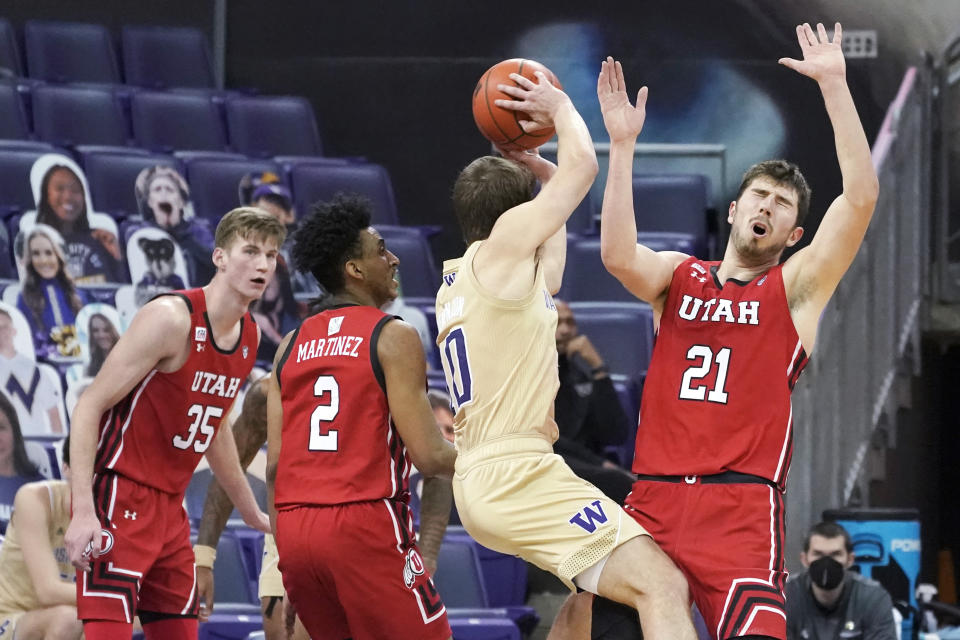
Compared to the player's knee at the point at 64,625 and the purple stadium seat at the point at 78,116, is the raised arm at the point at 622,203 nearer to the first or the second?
the player's knee at the point at 64,625

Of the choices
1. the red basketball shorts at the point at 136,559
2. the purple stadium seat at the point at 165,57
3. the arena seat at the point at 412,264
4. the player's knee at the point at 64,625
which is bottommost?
the player's knee at the point at 64,625

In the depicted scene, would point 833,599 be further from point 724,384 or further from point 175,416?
point 175,416

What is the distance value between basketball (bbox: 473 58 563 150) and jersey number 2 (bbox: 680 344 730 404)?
80 cm

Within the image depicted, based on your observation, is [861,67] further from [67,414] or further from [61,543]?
[61,543]

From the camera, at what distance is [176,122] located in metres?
10.2

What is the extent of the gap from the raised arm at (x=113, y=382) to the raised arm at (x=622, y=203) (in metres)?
1.52

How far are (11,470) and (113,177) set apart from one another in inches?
106

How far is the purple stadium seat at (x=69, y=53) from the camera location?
10516 mm

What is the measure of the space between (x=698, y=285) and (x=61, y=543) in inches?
123

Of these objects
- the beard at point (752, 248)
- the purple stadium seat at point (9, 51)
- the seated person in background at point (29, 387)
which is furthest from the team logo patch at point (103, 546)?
the purple stadium seat at point (9, 51)

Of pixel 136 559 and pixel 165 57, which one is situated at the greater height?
pixel 165 57

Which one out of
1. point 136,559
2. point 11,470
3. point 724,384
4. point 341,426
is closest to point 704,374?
point 724,384

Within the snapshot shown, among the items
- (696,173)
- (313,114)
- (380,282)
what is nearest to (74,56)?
(313,114)

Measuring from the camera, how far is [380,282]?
4.33 metres
